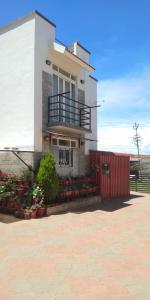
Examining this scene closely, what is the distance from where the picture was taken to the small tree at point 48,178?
11.1 m

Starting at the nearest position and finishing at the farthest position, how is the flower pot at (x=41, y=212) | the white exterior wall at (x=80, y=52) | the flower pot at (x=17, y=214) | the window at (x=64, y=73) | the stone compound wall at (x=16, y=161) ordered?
the flower pot at (x=17, y=214) → the flower pot at (x=41, y=212) → the stone compound wall at (x=16, y=161) → the window at (x=64, y=73) → the white exterior wall at (x=80, y=52)

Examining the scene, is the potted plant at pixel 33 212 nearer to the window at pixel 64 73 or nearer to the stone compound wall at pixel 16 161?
the stone compound wall at pixel 16 161

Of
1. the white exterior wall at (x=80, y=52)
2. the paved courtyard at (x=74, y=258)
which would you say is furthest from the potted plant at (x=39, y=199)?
the white exterior wall at (x=80, y=52)

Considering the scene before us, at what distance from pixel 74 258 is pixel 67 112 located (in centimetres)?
946

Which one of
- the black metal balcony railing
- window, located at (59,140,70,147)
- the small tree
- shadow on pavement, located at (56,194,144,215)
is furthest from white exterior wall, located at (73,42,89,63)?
shadow on pavement, located at (56,194,144,215)

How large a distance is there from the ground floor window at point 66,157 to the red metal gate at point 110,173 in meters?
1.40

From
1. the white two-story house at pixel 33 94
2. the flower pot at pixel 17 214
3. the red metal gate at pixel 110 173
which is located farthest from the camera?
the red metal gate at pixel 110 173

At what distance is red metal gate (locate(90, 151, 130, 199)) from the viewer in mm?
15289

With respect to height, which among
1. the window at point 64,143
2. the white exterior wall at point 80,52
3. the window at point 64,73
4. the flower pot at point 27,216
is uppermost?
the white exterior wall at point 80,52

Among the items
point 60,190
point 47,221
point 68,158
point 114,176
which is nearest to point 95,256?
point 47,221

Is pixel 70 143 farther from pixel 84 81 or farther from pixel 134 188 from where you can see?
pixel 134 188

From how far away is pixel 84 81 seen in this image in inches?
634

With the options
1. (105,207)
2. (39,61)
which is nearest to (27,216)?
(105,207)

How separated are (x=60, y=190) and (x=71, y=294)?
7770mm
